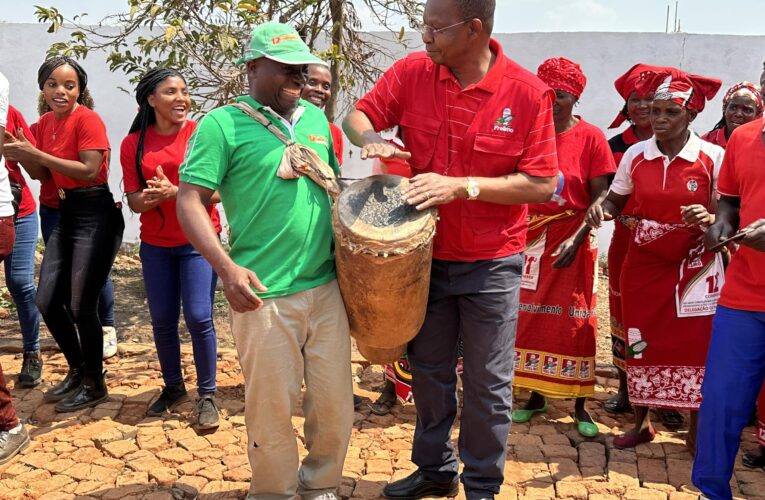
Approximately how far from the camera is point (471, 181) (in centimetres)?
291

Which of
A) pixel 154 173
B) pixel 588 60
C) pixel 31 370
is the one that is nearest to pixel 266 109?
pixel 154 173

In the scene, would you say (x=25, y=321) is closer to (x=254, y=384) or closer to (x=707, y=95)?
(x=254, y=384)

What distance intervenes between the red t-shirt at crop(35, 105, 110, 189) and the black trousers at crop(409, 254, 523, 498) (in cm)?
244

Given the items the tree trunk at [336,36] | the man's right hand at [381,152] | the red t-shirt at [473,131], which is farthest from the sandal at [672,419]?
the tree trunk at [336,36]

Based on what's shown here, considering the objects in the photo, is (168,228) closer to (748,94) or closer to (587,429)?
(587,429)

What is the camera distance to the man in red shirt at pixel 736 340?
3186 millimetres

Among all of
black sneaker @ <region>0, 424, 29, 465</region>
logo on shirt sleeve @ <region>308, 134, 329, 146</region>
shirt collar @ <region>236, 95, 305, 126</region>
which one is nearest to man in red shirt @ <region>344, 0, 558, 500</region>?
logo on shirt sleeve @ <region>308, 134, 329, 146</region>

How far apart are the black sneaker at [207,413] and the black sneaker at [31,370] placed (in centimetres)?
141

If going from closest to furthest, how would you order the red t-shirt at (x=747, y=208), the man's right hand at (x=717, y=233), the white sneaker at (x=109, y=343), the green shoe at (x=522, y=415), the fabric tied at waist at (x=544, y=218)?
the red t-shirt at (x=747, y=208) → the man's right hand at (x=717, y=233) → the fabric tied at waist at (x=544, y=218) → the green shoe at (x=522, y=415) → the white sneaker at (x=109, y=343)

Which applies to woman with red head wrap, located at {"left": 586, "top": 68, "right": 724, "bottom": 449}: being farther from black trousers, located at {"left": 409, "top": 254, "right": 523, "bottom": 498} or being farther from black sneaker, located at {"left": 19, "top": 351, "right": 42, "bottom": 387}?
black sneaker, located at {"left": 19, "top": 351, "right": 42, "bottom": 387}

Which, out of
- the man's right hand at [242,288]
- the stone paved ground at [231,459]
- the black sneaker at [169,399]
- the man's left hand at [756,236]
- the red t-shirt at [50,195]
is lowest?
the stone paved ground at [231,459]

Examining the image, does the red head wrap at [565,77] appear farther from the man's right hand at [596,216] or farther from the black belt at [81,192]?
the black belt at [81,192]

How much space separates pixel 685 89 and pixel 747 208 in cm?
94

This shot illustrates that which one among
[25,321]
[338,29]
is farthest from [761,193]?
[25,321]
